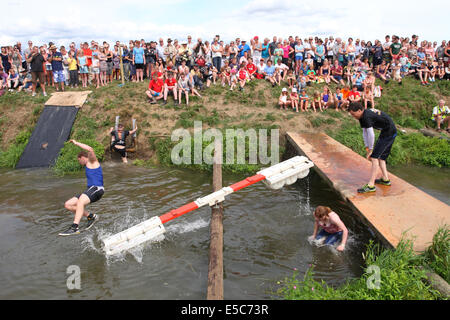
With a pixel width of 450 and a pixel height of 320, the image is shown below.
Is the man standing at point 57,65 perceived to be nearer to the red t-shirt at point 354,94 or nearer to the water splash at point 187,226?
the water splash at point 187,226

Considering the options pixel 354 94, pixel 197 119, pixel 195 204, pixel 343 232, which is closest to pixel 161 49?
pixel 197 119

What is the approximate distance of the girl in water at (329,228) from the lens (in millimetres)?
6301

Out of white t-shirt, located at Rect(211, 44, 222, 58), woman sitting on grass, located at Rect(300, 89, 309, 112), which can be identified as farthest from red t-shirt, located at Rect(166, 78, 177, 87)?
woman sitting on grass, located at Rect(300, 89, 309, 112)

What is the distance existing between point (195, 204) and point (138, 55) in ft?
38.2

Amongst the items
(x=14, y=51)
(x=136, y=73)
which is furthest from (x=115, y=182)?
(x=14, y=51)

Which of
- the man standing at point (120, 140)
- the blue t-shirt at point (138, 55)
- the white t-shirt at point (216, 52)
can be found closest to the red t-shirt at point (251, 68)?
the white t-shirt at point (216, 52)

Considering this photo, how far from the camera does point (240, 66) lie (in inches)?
658

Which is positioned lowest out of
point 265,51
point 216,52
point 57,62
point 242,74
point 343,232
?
point 343,232

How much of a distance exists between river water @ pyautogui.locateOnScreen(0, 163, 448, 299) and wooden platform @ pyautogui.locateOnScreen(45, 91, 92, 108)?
16.3ft

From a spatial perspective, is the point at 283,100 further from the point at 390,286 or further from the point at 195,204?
the point at 390,286

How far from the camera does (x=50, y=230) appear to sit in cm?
742

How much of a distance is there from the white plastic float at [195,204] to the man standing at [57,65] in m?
11.8
